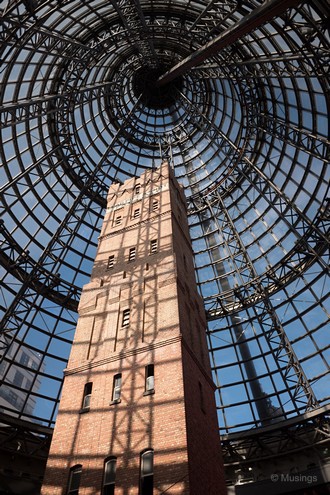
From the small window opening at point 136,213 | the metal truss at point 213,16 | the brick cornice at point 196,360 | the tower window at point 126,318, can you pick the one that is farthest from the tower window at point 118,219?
the brick cornice at point 196,360

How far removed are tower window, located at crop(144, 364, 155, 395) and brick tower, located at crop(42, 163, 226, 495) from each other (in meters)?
0.05

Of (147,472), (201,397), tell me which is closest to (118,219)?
(201,397)

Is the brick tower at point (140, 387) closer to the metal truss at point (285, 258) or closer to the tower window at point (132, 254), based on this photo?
the tower window at point (132, 254)

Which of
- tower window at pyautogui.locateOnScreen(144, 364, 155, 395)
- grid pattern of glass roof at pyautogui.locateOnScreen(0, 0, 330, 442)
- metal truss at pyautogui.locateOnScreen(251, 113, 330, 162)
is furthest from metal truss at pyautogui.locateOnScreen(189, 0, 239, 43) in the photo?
tower window at pyautogui.locateOnScreen(144, 364, 155, 395)

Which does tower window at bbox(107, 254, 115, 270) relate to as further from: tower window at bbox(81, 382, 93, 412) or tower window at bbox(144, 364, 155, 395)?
tower window at bbox(144, 364, 155, 395)

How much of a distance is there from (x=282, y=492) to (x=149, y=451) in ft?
45.3

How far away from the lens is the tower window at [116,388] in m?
17.5

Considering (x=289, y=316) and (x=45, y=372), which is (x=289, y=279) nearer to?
(x=289, y=316)

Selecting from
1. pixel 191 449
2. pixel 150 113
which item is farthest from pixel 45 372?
pixel 150 113

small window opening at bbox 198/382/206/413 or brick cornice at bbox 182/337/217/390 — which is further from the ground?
brick cornice at bbox 182/337/217/390

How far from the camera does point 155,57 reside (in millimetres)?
33875

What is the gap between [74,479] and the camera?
15.3 meters

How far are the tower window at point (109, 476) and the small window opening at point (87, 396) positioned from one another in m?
2.83

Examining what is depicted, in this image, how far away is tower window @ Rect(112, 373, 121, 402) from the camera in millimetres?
17469
